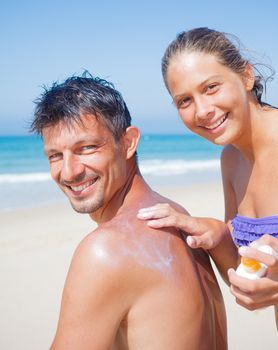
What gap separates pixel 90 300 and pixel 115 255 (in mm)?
195

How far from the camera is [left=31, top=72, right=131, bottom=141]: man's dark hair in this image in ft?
7.56

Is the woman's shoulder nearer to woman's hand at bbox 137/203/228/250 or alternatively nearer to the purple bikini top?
the purple bikini top

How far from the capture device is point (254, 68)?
3225 mm

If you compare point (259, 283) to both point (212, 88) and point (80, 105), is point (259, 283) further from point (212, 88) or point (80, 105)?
point (212, 88)

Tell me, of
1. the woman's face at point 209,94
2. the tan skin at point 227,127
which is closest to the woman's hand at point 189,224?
the tan skin at point 227,127

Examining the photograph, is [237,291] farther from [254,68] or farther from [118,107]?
[254,68]

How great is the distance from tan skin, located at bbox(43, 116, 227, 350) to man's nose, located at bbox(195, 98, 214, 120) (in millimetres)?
565

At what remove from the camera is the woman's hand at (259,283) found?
6.03ft

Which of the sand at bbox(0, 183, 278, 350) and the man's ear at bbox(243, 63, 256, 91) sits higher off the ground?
the man's ear at bbox(243, 63, 256, 91)

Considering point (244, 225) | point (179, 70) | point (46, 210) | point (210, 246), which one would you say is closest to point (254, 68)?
point (179, 70)

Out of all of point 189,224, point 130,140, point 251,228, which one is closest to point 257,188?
point 251,228

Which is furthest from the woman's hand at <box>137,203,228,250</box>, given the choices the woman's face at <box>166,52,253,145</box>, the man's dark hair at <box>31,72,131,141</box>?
the woman's face at <box>166,52,253,145</box>

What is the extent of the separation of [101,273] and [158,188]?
13.2 metres

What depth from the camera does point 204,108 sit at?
9.33 ft
